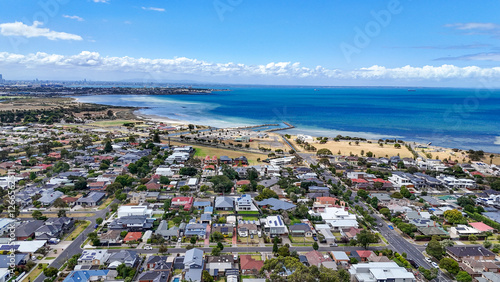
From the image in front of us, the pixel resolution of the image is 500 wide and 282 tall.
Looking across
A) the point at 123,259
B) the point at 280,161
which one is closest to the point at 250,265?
the point at 123,259

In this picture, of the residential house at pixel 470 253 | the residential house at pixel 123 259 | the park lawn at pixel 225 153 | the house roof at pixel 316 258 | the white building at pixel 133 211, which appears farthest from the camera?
the park lawn at pixel 225 153

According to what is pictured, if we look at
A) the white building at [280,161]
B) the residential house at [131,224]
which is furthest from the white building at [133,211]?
the white building at [280,161]

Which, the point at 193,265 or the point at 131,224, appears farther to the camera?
the point at 131,224

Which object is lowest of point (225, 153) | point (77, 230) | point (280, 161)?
point (77, 230)

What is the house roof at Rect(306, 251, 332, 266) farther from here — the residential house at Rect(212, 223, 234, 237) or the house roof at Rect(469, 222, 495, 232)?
the house roof at Rect(469, 222, 495, 232)

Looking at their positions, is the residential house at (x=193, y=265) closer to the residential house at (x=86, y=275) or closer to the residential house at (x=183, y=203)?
the residential house at (x=86, y=275)

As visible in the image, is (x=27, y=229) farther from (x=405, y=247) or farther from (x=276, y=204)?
(x=405, y=247)

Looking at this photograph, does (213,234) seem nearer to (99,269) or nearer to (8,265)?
(99,269)
